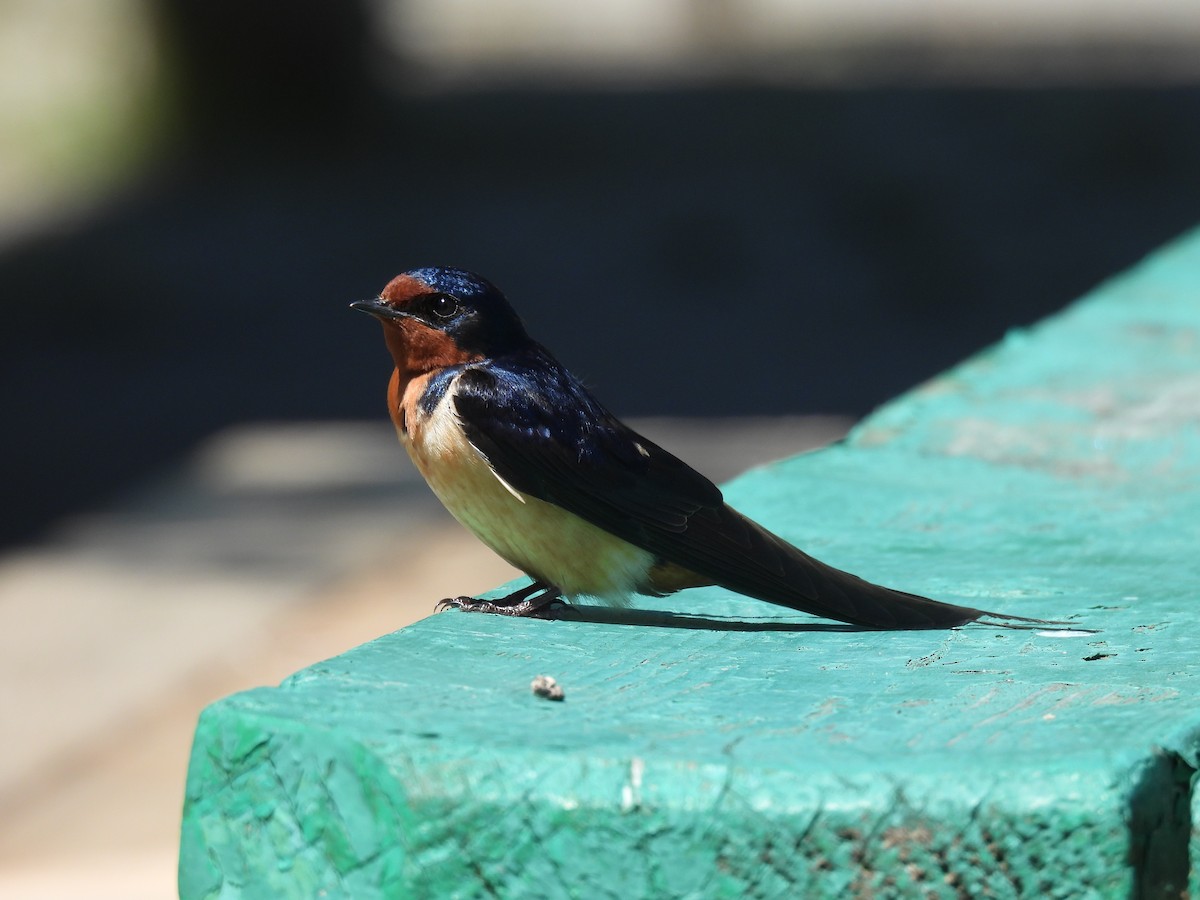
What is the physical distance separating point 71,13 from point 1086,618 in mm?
21373

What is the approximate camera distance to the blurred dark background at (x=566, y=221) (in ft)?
33.6

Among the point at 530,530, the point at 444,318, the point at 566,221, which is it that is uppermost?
the point at 566,221

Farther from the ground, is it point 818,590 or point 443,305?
point 443,305

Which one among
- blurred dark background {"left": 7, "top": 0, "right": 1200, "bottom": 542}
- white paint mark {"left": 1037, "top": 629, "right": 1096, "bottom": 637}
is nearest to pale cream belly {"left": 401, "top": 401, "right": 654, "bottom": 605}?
white paint mark {"left": 1037, "top": 629, "right": 1096, "bottom": 637}

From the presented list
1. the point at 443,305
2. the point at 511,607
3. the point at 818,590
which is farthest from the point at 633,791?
the point at 443,305

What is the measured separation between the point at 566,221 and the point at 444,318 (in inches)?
505

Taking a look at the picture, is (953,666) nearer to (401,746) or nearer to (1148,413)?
(401,746)

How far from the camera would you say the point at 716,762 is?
1.33m

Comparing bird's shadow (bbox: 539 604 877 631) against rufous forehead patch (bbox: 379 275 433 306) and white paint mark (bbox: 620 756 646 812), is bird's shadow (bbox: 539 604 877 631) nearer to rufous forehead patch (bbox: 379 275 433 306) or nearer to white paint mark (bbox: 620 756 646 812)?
rufous forehead patch (bbox: 379 275 433 306)

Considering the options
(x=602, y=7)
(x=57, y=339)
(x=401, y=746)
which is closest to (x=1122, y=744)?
(x=401, y=746)

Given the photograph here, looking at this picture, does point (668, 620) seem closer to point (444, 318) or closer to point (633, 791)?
point (444, 318)

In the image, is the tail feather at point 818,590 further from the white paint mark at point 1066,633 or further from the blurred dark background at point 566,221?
the blurred dark background at point 566,221

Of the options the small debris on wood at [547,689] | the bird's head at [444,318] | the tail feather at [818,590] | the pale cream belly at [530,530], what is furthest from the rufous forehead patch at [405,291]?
the small debris on wood at [547,689]

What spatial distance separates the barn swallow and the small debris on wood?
43 cm
